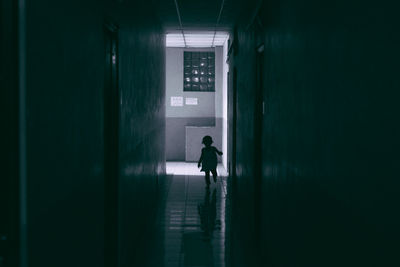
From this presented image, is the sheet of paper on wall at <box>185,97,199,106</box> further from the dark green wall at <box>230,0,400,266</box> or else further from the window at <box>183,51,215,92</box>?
the dark green wall at <box>230,0,400,266</box>

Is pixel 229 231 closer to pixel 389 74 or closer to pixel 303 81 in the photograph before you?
pixel 303 81

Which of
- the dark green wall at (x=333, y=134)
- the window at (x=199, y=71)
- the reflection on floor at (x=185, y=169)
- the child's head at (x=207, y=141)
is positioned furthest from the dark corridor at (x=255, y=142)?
the window at (x=199, y=71)

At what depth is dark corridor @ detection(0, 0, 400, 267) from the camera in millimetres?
1490

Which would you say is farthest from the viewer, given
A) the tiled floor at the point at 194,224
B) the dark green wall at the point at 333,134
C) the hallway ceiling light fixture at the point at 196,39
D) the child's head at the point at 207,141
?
the hallway ceiling light fixture at the point at 196,39

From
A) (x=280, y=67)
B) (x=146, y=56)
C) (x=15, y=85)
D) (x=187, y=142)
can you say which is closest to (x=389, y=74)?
(x=15, y=85)

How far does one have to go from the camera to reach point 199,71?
1307cm

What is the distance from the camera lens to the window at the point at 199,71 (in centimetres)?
1307

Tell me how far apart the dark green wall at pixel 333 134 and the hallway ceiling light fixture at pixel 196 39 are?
624 cm

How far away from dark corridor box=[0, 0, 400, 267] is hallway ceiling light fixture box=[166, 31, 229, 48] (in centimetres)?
512

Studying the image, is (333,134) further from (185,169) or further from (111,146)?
(185,169)

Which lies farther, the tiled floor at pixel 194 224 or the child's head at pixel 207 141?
the child's head at pixel 207 141

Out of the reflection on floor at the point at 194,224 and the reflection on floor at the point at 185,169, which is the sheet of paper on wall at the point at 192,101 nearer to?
the reflection on floor at the point at 185,169

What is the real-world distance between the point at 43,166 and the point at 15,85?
1.25 ft

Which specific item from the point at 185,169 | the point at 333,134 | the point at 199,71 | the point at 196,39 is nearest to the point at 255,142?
the point at 333,134
